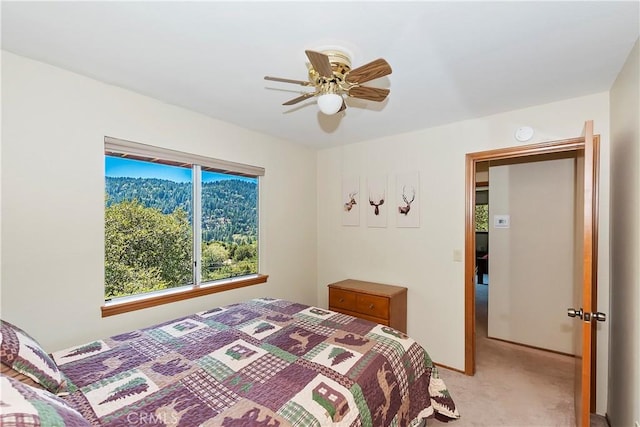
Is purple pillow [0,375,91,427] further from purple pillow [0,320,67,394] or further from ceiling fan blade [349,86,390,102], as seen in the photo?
ceiling fan blade [349,86,390,102]

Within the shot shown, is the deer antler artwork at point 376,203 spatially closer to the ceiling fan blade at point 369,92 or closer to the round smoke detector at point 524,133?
the round smoke detector at point 524,133

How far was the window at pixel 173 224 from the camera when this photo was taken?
7.48 feet

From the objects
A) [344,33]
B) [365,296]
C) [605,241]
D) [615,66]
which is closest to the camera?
[344,33]

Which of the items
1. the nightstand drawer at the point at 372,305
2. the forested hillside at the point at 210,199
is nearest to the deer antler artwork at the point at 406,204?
the nightstand drawer at the point at 372,305

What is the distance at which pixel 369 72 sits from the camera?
5.01 feet

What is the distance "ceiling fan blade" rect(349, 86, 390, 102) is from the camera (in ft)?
5.62

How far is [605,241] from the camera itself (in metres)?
2.21

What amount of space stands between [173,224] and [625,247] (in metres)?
3.29

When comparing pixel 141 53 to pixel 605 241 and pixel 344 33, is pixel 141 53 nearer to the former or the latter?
pixel 344 33

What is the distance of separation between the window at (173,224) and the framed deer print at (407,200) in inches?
61.5

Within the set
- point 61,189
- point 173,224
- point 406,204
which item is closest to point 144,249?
point 173,224

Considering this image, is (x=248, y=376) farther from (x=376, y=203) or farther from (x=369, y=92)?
(x=376, y=203)

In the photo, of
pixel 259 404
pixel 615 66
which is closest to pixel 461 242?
pixel 615 66

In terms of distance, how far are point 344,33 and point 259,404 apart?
1778mm
